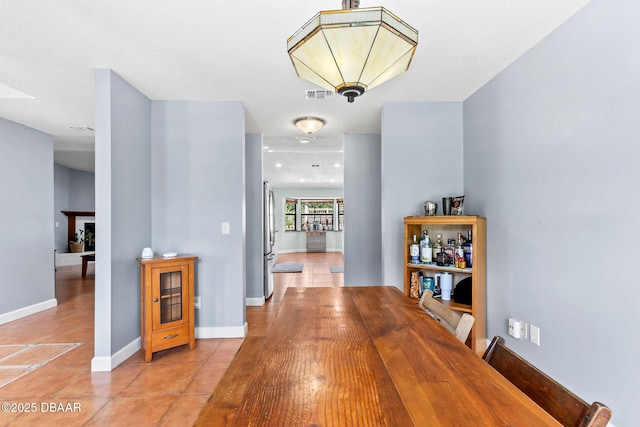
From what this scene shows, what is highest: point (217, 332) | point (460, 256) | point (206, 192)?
point (206, 192)

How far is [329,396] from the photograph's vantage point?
0.77 m

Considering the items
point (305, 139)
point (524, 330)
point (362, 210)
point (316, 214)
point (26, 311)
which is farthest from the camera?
point (316, 214)

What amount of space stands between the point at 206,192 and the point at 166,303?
1128mm

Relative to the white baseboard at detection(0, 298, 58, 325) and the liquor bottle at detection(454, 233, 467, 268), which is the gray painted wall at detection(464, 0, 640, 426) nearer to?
the liquor bottle at detection(454, 233, 467, 268)

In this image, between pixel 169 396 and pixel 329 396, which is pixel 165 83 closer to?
pixel 169 396

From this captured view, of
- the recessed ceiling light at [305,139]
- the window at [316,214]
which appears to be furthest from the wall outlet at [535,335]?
the window at [316,214]

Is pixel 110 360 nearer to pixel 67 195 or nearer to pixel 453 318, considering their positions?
pixel 453 318

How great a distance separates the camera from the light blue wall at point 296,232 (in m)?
10.8

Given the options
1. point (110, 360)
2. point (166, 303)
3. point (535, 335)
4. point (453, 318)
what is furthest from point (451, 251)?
point (110, 360)

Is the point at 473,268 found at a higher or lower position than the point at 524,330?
higher

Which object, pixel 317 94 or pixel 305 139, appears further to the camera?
pixel 305 139

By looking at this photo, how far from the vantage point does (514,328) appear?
230 cm

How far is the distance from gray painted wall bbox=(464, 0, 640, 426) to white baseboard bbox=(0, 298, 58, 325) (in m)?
5.32

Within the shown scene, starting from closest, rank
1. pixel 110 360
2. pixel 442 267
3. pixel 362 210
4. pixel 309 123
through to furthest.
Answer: pixel 110 360 → pixel 442 267 → pixel 309 123 → pixel 362 210
